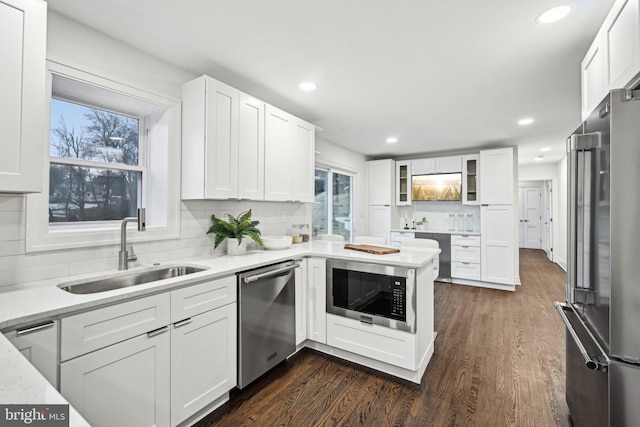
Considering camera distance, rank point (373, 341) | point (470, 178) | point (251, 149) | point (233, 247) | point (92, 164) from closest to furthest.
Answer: point (92, 164) → point (373, 341) → point (233, 247) → point (251, 149) → point (470, 178)

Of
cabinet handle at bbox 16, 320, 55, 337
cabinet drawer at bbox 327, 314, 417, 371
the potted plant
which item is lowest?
cabinet drawer at bbox 327, 314, 417, 371

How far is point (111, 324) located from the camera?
1.47m

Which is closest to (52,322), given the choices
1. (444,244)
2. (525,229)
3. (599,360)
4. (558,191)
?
(599,360)

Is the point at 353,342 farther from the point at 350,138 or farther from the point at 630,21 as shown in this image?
the point at 350,138

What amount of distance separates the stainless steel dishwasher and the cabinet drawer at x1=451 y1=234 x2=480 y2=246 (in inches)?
151

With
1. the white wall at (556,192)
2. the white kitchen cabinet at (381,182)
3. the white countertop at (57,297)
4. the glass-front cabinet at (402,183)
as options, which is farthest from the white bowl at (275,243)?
the white wall at (556,192)

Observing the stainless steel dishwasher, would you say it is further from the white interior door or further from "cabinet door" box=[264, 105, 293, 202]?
the white interior door

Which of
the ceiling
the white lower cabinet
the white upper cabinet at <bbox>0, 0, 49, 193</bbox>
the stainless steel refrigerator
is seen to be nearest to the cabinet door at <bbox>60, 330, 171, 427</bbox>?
the white lower cabinet

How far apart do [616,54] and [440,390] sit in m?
2.25

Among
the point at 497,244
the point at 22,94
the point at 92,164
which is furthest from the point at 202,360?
the point at 497,244

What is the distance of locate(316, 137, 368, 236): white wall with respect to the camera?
16.1ft

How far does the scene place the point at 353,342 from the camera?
2.56 meters

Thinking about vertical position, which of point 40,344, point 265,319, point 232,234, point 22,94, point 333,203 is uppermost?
point 22,94

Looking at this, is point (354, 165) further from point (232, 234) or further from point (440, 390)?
point (440, 390)
